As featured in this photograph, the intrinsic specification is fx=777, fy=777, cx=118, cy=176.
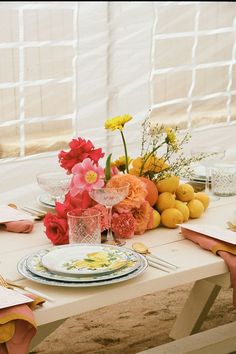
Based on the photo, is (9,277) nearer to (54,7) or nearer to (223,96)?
(54,7)

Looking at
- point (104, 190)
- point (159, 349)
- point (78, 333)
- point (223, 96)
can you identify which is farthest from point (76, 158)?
point (223, 96)

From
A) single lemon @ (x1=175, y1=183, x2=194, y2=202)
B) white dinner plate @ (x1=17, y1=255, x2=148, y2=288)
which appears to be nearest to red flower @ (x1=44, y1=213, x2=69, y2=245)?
white dinner plate @ (x1=17, y1=255, x2=148, y2=288)

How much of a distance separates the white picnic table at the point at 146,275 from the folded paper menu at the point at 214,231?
0.14 feet

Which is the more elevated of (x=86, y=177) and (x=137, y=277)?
(x=86, y=177)

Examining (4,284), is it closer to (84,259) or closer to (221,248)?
(84,259)

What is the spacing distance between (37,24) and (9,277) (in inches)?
116

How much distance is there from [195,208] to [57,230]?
478mm

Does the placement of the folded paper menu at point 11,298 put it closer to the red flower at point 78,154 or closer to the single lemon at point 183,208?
the red flower at point 78,154

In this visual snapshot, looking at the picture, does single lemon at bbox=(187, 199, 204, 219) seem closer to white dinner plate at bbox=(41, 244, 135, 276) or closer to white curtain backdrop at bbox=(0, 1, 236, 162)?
white dinner plate at bbox=(41, 244, 135, 276)

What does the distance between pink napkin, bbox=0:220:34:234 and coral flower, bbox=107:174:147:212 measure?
0.90 feet

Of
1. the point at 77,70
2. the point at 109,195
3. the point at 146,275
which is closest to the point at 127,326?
the point at 109,195

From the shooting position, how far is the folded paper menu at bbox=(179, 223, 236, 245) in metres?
2.08

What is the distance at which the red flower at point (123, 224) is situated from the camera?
7.10ft

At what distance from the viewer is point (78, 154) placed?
7.38 ft
